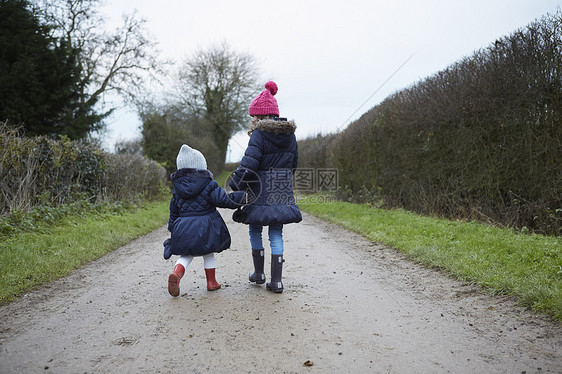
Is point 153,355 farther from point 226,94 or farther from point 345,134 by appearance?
point 226,94

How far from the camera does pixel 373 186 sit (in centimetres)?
1388

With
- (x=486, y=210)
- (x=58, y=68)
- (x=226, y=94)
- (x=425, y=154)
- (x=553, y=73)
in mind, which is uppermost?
(x=226, y=94)

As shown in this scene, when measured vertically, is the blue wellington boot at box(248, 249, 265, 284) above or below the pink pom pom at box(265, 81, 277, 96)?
below

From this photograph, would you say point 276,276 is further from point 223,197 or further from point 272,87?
point 272,87

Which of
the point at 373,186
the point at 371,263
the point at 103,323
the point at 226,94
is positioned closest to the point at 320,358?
the point at 103,323

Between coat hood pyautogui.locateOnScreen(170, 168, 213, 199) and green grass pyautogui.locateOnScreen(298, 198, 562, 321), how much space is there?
312 cm

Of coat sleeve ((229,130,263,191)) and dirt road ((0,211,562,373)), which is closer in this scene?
dirt road ((0,211,562,373))

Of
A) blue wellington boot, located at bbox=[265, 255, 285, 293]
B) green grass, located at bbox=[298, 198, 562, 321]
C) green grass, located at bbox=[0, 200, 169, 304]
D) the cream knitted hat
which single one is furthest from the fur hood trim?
green grass, located at bbox=[0, 200, 169, 304]

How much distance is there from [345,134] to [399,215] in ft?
25.1

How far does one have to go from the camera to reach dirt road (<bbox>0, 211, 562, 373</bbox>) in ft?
8.98

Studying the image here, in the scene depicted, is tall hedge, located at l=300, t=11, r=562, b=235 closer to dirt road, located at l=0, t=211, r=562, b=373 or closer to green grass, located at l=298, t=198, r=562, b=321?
green grass, located at l=298, t=198, r=562, b=321

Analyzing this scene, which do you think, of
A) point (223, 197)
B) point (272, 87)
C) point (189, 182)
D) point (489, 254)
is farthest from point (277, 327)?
point (489, 254)

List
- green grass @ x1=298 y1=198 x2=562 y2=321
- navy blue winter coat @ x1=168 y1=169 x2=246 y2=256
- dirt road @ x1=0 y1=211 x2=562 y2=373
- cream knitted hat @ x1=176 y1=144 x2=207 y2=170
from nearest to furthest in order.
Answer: dirt road @ x1=0 y1=211 x2=562 y2=373 → green grass @ x1=298 y1=198 x2=562 y2=321 → navy blue winter coat @ x1=168 y1=169 x2=246 y2=256 → cream knitted hat @ x1=176 y1=144 x2=207 y2=170

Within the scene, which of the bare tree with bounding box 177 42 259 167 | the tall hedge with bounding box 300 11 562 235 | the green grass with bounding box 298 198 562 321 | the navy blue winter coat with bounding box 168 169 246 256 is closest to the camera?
the green grass with bounding box 298 198 562 321
